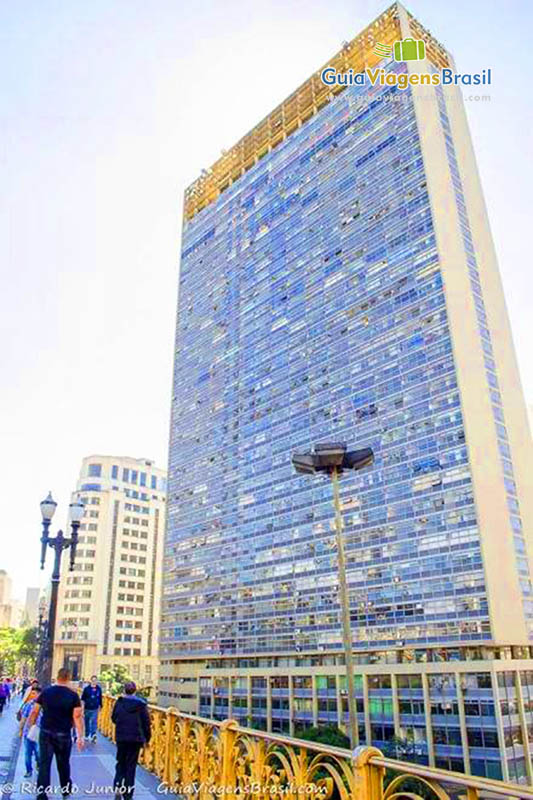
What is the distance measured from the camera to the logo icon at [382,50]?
239ft

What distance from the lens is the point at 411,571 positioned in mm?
51531

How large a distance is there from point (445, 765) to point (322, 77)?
82.3 meters

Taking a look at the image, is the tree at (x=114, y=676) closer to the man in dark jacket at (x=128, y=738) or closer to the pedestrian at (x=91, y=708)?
the pedestrian at (x=91, y=708)

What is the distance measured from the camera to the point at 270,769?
5.34m

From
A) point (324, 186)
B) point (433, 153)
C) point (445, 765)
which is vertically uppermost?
point (324, 186)

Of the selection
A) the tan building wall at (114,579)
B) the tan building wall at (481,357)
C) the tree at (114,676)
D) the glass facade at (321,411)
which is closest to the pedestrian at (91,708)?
the tan building wall at (481,357)

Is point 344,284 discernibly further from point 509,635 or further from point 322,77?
point 509,635

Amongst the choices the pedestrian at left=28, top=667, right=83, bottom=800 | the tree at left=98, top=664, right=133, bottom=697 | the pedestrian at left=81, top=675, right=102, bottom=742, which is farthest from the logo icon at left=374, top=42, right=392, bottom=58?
the tree at left=98, top=664, right=133, bottom=697

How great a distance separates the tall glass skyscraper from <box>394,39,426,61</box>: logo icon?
4.59ft

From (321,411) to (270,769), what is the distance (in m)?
60.7

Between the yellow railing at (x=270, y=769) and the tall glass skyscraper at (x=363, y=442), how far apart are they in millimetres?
43255

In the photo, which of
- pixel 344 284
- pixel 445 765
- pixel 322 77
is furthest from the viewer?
pixel 322 77

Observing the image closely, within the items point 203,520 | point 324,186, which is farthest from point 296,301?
point 203,520

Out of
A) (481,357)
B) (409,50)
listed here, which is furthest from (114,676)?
(409,50)
